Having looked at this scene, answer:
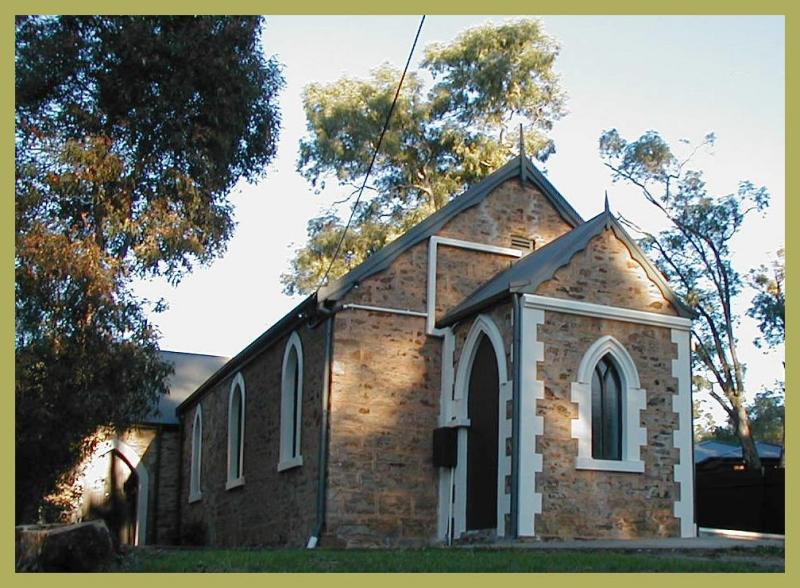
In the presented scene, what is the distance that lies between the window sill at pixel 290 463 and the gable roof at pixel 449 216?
3230 mm

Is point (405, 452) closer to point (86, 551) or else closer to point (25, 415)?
point (25, 415)

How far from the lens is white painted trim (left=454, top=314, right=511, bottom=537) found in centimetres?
1642

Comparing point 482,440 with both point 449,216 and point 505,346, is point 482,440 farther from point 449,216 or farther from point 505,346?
point 449,216

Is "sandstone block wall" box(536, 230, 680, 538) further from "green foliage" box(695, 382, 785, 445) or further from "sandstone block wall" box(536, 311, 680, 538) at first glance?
"green foliage" box(695, 382, 785, 445)

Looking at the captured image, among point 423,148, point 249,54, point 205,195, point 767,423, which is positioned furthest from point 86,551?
point 767,423

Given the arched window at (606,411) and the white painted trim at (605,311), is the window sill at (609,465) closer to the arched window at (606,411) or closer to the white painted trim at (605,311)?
the arched window at (606,411)

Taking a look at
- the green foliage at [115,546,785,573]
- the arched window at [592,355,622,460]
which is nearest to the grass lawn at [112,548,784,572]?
the green foliage at [115,546,785,573]

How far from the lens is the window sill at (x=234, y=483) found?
23.2 m

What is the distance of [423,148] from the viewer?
36.8m

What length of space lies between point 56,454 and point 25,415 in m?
1.37

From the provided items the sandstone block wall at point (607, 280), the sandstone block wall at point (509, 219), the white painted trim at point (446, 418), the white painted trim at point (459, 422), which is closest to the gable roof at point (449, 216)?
the sandstone block wall at point (509, 219)

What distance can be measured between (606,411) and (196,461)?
15164mm

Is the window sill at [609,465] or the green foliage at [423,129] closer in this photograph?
the window sill at [609,465]

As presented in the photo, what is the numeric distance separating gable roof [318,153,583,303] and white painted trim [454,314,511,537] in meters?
2.19
